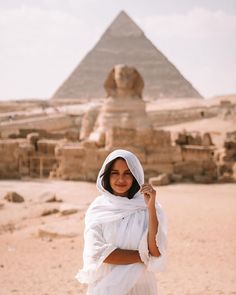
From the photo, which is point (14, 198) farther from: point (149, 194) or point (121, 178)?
point (149, 194)

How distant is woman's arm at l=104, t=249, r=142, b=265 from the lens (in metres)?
2.46

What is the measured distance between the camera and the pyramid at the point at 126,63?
A: 250 ft

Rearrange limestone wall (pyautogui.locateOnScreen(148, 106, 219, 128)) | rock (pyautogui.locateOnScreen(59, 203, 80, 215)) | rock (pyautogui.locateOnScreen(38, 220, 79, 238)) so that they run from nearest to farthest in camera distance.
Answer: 1. rock (pyautogui.locateOnScreen(38, 220, 79, 238))
2. rock (pyautogui.locateOnScreen(59, 203, 80, 215))
3. limestone wall (pyautogui.locateOnScreen(148, 106, 219, 128))

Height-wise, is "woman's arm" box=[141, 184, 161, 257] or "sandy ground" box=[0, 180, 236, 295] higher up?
"woman's arm" box=[141, 184, 161, 257]

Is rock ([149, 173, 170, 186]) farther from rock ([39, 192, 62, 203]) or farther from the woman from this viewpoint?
the woman

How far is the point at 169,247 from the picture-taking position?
627cm

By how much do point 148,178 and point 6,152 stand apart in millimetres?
3811

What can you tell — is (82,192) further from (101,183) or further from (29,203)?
(101,183)

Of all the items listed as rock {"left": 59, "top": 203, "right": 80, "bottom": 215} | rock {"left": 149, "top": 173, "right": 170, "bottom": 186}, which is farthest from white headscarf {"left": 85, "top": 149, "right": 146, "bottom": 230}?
rock {"left": 149, "top": 173, "right": 170, "bottom": 186}

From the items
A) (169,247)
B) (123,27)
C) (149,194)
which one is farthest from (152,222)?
(123,27)

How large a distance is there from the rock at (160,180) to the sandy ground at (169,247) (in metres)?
1.02

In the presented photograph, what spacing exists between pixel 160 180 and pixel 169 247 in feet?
17.6

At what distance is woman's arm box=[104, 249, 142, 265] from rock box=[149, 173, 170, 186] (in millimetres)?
9124

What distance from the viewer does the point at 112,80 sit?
1667cm
